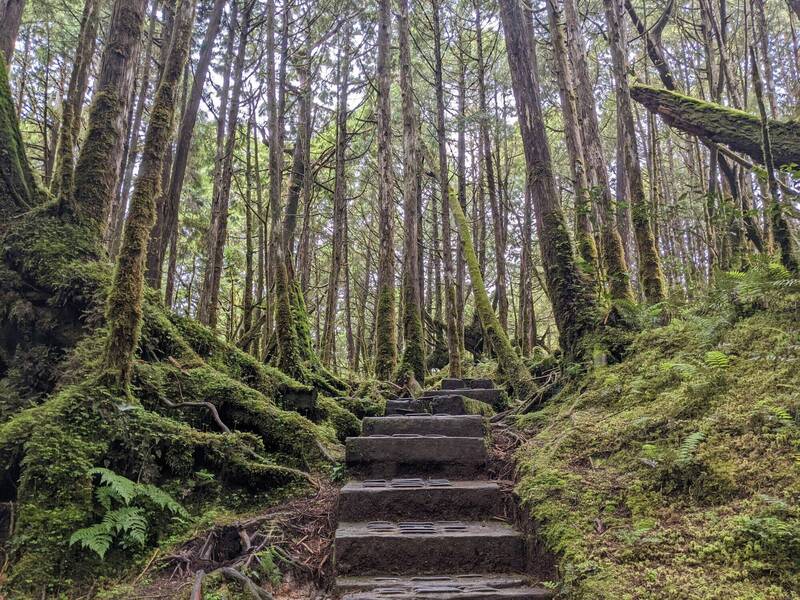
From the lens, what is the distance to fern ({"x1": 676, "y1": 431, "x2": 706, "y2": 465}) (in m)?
3.04

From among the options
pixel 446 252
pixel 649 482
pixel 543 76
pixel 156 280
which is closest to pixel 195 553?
pixel 649 482

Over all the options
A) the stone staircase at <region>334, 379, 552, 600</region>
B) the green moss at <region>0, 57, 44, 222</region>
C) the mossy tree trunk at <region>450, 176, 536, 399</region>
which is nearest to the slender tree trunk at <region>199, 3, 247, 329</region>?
the green moss at <region>0, 57, 44, 222</region>

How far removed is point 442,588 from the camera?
3139 millimetres

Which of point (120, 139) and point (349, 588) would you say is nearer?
point (349, 588)

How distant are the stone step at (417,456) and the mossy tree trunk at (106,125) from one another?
12.1ft

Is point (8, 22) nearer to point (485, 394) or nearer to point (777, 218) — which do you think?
point (485, 394)

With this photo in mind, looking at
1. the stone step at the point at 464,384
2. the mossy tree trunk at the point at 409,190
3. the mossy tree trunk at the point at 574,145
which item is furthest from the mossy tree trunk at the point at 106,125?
the mossy tree trunk at the point at 574,145

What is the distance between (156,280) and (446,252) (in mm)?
5872

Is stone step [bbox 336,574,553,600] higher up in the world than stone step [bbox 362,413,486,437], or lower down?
lower down

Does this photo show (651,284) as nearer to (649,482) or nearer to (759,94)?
(759,94)

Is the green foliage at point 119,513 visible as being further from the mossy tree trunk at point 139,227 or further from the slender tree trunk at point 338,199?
the slender tree trunk at point 338,199

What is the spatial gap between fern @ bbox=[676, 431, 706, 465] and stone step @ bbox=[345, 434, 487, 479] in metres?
2.02

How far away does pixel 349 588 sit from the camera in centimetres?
326

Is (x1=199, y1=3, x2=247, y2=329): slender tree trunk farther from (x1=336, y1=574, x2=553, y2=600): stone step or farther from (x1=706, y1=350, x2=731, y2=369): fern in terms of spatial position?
(x1=706, y1=350, x2=731, y2=369): fern
